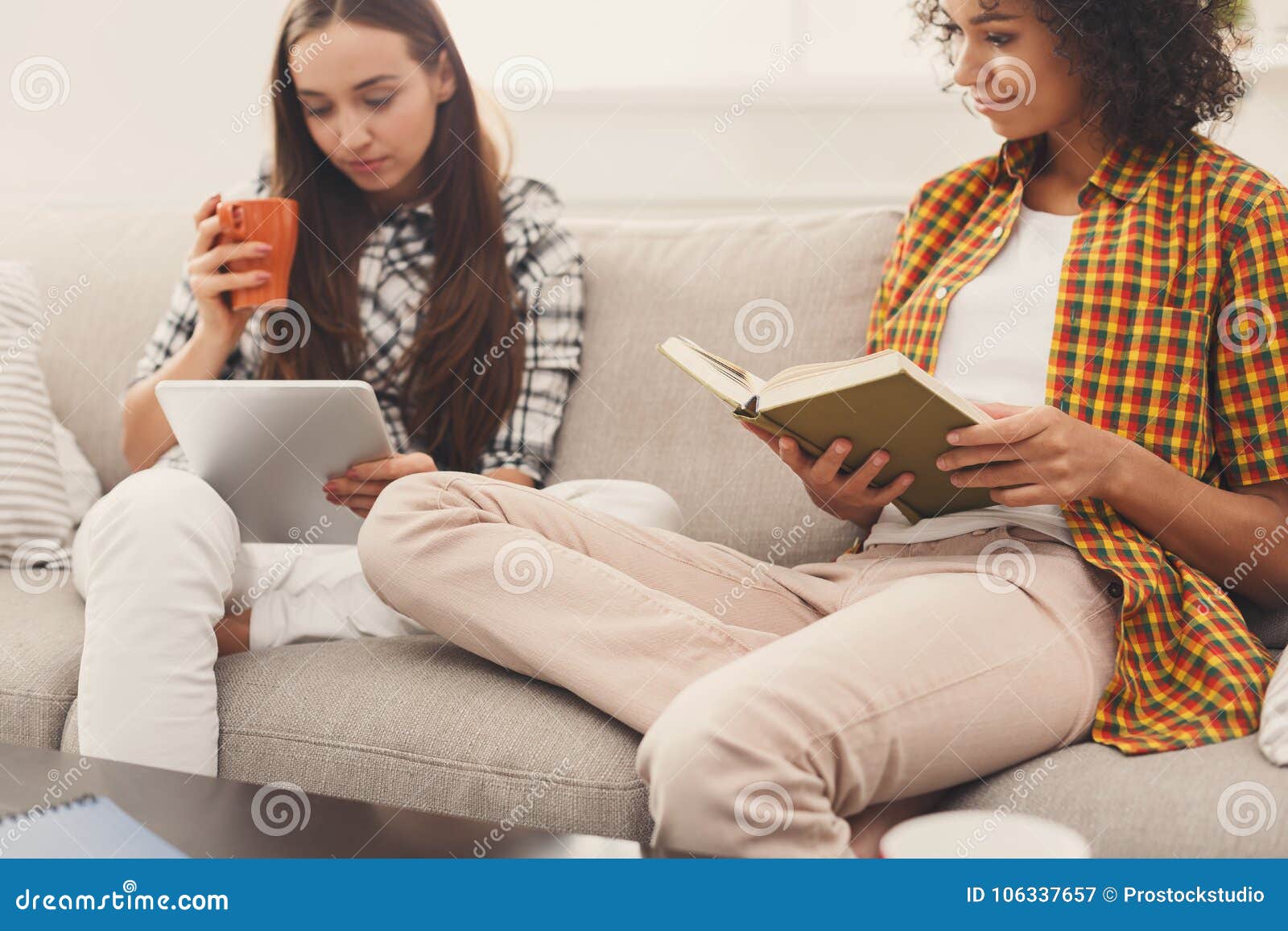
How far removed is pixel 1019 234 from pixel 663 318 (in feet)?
1.70

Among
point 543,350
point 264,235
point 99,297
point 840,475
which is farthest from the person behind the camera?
point 99,297

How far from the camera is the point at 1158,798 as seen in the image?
0.88m

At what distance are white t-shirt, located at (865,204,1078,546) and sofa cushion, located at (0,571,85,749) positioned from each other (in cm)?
84

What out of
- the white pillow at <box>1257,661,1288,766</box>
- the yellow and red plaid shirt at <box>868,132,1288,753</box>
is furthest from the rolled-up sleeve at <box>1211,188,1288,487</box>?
the white pillow at <box>1257,661,1288,766</box>

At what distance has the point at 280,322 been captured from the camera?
157 cm

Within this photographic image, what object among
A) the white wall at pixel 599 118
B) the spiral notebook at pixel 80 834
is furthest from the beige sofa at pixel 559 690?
the white wall at pixel 599 118

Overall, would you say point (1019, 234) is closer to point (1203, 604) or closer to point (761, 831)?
point (1203, 604)

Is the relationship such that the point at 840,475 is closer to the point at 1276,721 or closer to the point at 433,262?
the point at 1276,721

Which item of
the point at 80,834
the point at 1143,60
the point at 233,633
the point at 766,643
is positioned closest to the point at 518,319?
the point at 233,633

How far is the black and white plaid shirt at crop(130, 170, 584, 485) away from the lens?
5.10 feet

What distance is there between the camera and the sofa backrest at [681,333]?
1499 mm

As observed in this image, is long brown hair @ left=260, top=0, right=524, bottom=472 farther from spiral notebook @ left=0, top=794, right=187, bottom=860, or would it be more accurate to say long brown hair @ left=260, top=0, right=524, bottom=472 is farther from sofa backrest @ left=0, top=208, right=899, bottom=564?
spiral notebook @ left=0, top=794, right=187, bottom=860

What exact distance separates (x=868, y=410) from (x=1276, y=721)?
40 centimetres

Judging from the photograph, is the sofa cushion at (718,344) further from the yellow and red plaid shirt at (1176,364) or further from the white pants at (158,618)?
the white pants at (158,618)
